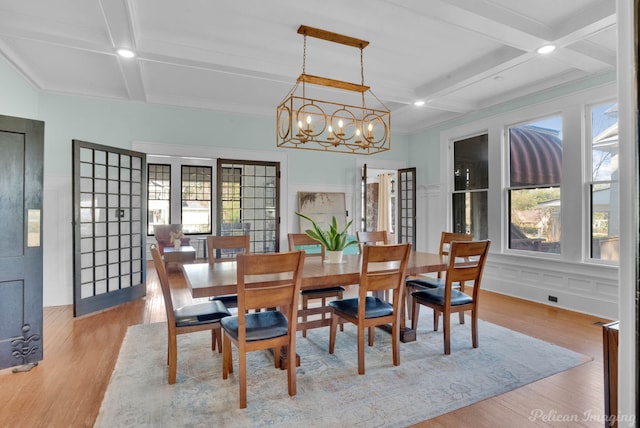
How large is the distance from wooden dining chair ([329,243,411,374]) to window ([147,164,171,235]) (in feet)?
25.2

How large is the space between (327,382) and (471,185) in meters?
4.35

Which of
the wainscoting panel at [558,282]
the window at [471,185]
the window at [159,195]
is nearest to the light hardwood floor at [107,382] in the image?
the wainscoting panel at [558,282]

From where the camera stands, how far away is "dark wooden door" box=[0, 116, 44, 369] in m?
2.59

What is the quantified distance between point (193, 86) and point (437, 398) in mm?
4413

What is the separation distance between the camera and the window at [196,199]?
365 inches

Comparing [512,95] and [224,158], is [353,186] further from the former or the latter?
[512,95]

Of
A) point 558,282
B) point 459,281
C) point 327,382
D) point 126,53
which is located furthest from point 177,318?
point 558,282

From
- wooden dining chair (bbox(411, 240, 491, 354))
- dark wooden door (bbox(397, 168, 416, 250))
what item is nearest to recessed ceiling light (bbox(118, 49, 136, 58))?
wooden dining chair (bbox(411, 240, 491, 354))

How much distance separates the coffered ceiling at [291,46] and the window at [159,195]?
4666 mm

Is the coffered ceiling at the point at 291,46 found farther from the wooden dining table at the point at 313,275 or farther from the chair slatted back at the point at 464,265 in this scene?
the wooden dining table at the point at 313,275

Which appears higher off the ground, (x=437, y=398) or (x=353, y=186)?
(x=353, y=186)

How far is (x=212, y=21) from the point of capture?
305 centimetres

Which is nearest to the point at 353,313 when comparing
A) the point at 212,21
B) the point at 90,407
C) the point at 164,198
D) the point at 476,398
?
the point at 476,398

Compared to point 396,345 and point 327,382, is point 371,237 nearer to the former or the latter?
point 396,345
